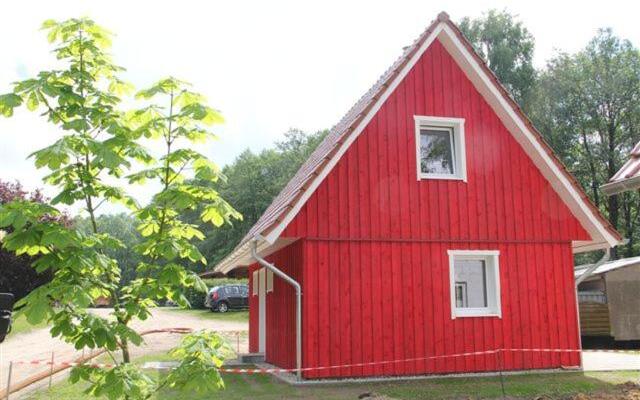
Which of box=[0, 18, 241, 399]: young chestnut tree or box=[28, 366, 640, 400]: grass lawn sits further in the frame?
box=[28, 366, 640, 400]: grass lawn

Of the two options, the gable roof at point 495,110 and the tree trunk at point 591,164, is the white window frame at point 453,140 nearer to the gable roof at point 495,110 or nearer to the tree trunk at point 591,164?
the gable roof at point 495,110

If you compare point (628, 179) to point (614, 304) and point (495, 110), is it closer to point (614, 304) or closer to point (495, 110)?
point (495, 110)

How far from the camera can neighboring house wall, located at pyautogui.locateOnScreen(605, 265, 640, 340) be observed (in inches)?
712

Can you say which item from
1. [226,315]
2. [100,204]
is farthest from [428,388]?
[226,315]

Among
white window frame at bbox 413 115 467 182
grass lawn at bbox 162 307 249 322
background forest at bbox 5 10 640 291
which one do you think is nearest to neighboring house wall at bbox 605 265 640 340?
white window frame at bbox 413 115 467 182

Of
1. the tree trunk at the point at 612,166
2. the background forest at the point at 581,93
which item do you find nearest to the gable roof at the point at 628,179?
the background forest at the point at 581,93

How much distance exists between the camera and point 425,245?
12742 mm

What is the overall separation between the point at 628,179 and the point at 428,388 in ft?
19.4

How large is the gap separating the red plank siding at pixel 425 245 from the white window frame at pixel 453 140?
0.12m

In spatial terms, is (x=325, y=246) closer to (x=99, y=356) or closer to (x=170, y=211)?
(x=170, y=211)

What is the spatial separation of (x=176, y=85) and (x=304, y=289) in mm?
7315

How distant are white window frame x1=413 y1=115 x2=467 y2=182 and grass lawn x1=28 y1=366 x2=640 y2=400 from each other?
4138mm

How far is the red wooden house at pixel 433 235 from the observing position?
39.4 feet

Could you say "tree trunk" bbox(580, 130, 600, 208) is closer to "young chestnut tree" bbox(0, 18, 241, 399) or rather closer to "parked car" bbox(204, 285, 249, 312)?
"parked car" bbox(204, 285, 249, 312)
